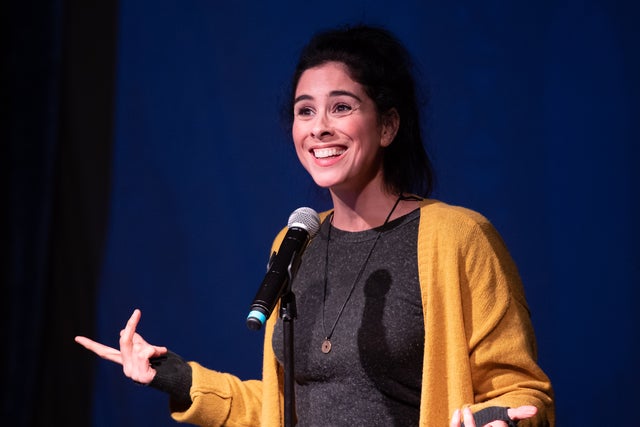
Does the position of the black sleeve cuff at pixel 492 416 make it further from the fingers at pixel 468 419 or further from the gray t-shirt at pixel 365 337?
the gray t-shirt at pixel 365 337

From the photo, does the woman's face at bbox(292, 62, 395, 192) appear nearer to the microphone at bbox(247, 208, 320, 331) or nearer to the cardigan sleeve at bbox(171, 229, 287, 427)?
the microphone at bbox(247, 208, 320, 331)

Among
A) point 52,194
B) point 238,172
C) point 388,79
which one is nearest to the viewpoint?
point 388,79

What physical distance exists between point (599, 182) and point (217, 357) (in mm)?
1288

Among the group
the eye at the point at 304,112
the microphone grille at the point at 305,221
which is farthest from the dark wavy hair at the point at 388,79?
the microphone grille at the point at 305,221

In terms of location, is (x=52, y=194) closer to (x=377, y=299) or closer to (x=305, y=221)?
(x=377, y=299)

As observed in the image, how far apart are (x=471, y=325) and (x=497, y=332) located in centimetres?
6

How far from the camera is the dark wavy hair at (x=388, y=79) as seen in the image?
6.15ft

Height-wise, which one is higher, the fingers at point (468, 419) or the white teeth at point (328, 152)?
the white teeth at point (328, 152)

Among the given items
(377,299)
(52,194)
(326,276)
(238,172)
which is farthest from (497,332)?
(52,194)

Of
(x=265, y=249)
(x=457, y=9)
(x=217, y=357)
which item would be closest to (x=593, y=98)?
(x=457, y=9)

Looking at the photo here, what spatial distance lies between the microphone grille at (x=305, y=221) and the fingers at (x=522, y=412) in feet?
1.50

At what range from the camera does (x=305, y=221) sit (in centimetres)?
147

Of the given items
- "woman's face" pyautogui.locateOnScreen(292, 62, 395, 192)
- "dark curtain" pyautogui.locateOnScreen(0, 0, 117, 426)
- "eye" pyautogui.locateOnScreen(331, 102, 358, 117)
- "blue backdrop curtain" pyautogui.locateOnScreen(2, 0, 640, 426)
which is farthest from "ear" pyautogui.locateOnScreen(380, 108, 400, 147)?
"dark curtain" pyautogui.locateOnScreen(0, 0, 117, 426)

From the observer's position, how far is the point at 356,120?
1.81 metres
